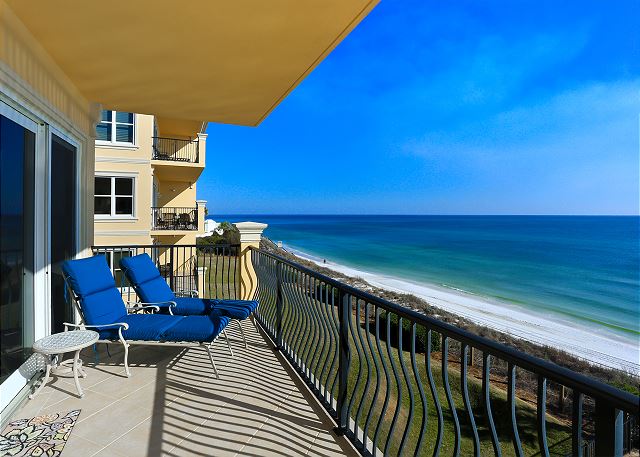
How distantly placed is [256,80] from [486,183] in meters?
59.8

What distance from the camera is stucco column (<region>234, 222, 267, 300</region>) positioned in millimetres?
4910

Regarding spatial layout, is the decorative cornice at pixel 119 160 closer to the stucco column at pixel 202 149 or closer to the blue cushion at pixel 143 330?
the stucco column at pixel 202 149

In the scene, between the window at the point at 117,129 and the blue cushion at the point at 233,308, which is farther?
the window at the point at 117,129

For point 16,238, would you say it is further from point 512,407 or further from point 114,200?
point 114,200

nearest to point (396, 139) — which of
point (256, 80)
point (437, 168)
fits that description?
point (437, 168)

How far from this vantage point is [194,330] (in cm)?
303

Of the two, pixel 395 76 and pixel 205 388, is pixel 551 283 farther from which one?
pixel 205 388

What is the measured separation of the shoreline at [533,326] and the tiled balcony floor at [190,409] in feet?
47.1

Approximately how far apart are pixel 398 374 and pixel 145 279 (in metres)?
3.07

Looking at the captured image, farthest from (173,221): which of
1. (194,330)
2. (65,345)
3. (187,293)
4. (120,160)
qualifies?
(65,345)

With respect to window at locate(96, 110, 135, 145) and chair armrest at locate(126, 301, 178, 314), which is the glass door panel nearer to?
chair armrest at locate(126, 301, 178, 314)

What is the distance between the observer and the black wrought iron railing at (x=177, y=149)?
14055mm

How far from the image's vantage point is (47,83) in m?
2.80

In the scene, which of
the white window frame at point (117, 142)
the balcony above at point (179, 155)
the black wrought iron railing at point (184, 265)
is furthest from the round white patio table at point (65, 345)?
the balcony above at point (179, 155)
